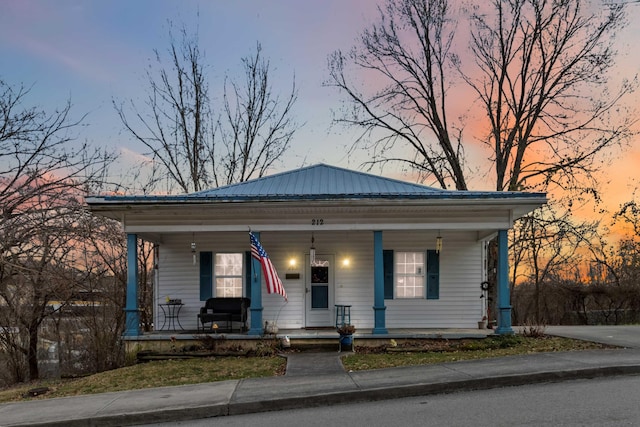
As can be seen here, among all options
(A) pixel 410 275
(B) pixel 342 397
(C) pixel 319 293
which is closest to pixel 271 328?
(C) pixel 319 293

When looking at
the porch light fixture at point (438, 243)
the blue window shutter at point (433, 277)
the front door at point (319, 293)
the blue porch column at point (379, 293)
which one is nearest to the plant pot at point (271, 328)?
the front door at point (319, 293)

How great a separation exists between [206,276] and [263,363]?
4.09 metres

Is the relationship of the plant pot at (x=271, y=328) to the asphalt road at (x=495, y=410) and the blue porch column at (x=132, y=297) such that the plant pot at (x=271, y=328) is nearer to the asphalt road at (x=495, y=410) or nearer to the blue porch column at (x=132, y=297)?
the blue porch column at (x=132, y=297)

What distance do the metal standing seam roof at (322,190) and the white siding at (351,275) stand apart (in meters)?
1.24

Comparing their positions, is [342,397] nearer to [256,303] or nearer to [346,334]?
[346,334]

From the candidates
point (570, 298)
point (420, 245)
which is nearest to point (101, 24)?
point (420, 245)

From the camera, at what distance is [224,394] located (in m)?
8.44

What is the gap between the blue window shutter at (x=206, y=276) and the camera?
14.7 m

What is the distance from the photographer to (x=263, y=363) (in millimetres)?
11414

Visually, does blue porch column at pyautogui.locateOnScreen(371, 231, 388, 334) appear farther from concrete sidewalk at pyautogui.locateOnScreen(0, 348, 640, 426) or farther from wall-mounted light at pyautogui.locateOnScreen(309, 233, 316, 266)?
A: concrete sidewalk at pyautogui.locateOnScreen(0, 348, 640, 426)

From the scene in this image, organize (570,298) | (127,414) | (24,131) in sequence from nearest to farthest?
(127,414) → (24,131) → (570,298)

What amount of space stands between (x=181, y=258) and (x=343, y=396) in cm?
824

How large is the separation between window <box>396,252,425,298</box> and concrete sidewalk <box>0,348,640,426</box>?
4.80m

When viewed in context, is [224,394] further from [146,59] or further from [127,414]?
[146,59]
